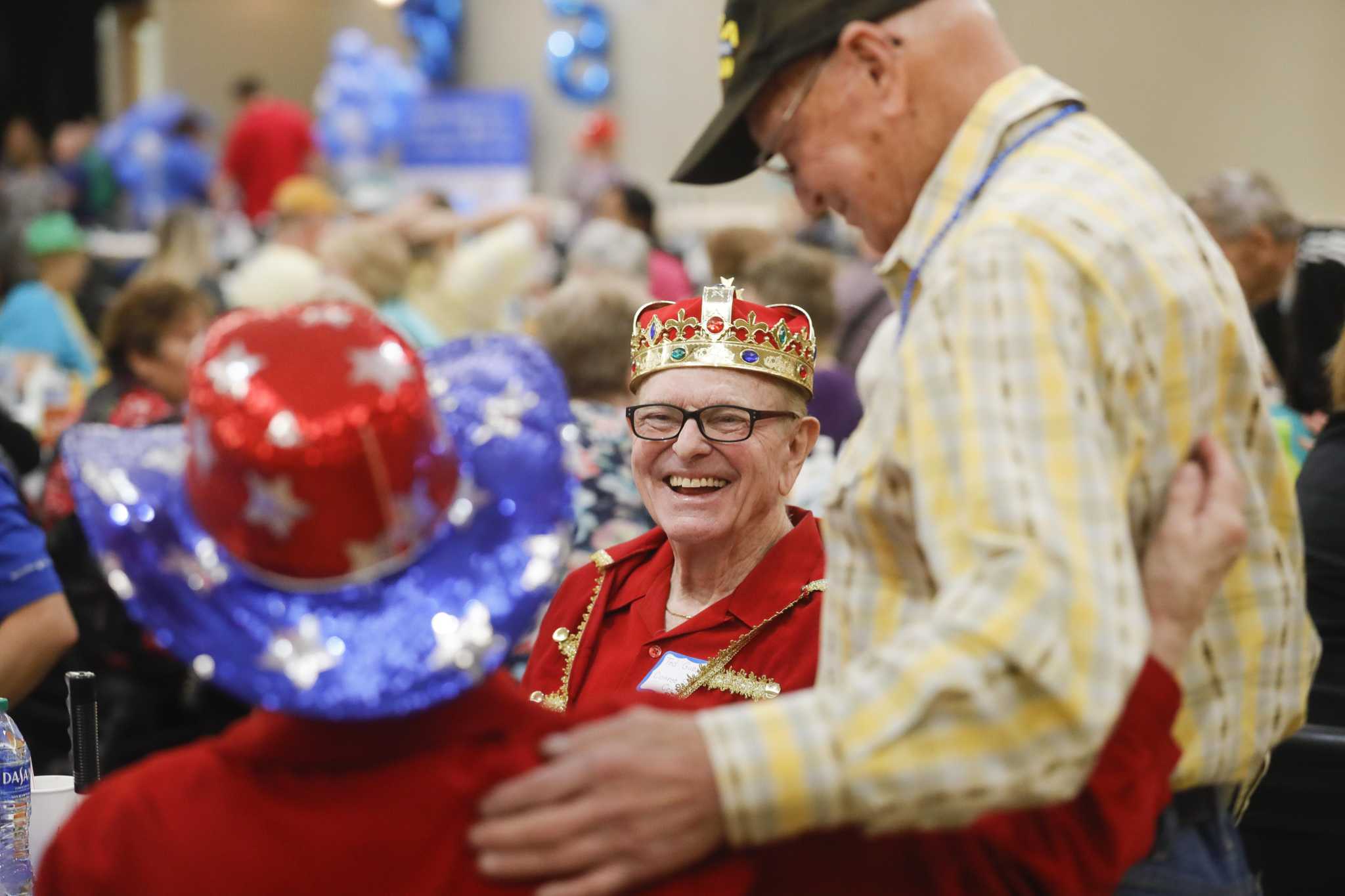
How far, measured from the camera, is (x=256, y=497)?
Answer: 1359mm

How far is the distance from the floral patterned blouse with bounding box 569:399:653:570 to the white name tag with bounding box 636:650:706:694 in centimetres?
97

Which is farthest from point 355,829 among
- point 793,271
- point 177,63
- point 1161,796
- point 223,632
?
point 177,63

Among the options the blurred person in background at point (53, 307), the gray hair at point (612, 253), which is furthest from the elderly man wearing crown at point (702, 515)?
the blurred person in background at point (53, 307)

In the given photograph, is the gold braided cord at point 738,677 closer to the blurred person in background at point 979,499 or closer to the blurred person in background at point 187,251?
the blurred person in background at point 979,499

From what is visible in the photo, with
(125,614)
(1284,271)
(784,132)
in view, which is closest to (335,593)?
(784,132)

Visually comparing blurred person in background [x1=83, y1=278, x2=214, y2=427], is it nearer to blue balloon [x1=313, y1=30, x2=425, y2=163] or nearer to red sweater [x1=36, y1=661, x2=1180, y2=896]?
red sweater [x1=36, y1=661, x2=1180, y2=896]

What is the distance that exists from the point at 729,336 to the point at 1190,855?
4.35ft

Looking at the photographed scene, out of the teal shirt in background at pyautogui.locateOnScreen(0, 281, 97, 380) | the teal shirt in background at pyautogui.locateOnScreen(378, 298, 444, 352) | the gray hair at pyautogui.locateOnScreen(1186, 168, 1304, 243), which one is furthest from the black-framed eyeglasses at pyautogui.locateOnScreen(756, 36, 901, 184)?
the teal shirt in background at pyautogui.locateOnScreen(0, 281, 97, 380)

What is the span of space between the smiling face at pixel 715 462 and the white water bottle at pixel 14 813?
115 centimetres

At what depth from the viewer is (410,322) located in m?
6.07

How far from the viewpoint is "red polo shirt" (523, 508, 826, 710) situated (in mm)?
2500

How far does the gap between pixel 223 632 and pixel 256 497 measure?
133mm

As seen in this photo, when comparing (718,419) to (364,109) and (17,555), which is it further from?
(364,109)

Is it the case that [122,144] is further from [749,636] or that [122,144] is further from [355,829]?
[355,829]
